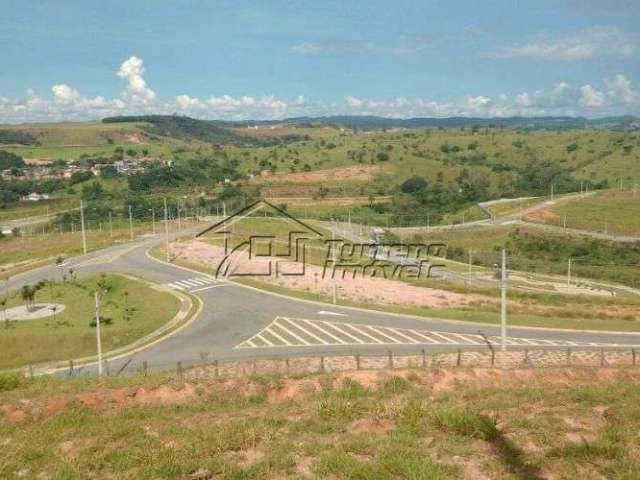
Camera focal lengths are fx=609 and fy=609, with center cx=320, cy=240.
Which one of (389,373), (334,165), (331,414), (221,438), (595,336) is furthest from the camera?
(334,165)

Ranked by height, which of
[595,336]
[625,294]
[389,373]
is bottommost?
[625,294]

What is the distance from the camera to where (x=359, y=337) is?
36.1m

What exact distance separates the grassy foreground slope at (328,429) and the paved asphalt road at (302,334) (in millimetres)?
15074

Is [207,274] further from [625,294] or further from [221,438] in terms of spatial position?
[221,438]

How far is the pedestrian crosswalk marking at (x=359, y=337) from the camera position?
113 ft

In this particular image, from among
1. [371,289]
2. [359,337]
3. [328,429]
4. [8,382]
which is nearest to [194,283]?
[371,289]

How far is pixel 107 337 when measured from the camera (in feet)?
120

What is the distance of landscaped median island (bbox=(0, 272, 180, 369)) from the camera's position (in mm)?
35031

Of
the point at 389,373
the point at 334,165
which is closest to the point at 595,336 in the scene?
the point at 389,373

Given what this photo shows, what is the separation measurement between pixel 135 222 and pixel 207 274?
5813cm

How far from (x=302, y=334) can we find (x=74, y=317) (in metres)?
17.4

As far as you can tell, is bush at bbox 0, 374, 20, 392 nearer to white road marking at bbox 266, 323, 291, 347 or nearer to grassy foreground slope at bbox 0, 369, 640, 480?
grassy foreground slope at bbox 0, 369, 640, 480

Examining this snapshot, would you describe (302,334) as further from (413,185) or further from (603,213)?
(413,185)

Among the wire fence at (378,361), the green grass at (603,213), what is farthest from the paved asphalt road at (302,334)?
the green grass at (603,213)
